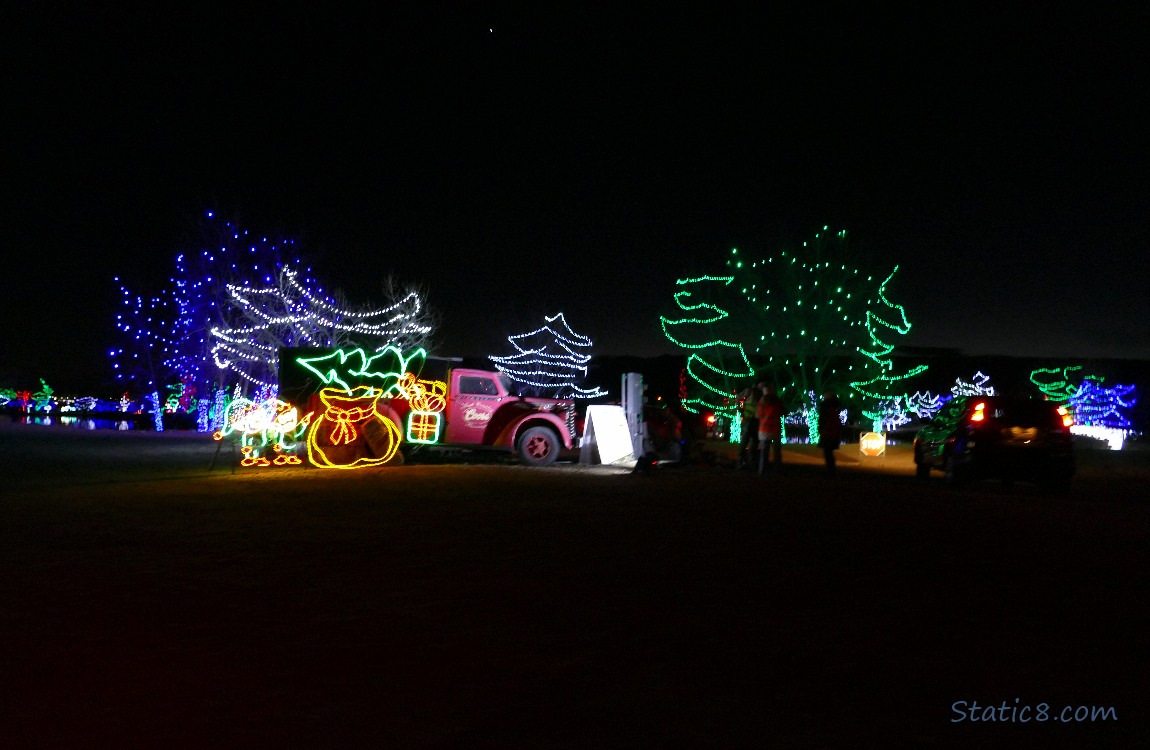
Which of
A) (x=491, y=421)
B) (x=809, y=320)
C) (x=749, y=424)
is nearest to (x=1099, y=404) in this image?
(x=809, y=320)

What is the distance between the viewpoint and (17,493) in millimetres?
13180

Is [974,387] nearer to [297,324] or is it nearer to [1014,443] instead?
[297,324]

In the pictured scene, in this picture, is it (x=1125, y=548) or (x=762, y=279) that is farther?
(x=762, y=279)

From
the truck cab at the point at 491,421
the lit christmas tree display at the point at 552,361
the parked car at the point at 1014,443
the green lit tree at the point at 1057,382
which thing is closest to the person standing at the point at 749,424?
the truck cab at the point at 491,421

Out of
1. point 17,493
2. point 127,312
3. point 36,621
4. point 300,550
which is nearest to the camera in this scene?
point 36,621

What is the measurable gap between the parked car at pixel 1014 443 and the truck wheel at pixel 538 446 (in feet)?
A: 23.9

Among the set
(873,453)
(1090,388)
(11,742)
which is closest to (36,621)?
(11,742)

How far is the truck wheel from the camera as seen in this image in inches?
716

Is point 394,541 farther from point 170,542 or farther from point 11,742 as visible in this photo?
point 11,742

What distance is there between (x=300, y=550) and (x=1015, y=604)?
19.2 ft

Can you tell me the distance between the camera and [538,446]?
1825cm

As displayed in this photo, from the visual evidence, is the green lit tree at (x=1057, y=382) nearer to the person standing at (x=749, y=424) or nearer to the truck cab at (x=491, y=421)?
the person standing at (x=749, y=424)
